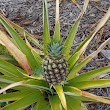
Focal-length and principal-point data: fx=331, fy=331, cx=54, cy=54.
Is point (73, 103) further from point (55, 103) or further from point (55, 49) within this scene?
point (55, 49)

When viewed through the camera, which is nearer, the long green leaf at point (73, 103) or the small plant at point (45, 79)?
the small plant at point (45, 79)

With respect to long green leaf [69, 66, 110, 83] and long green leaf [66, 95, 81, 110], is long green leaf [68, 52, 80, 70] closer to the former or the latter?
long green leaf [69, 66, 110, 83]

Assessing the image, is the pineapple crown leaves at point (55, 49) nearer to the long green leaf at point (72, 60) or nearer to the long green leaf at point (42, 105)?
the long green leaf at point (72, 60)

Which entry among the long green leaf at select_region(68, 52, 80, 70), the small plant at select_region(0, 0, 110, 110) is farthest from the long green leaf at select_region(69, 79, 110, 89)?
the long green leaf at select_region(68, 52, 80, 70)

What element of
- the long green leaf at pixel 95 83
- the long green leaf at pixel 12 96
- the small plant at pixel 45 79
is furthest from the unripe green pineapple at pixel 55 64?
the long green leaf at pixel 12 96

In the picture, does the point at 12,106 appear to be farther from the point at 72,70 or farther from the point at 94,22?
the point at 94,22

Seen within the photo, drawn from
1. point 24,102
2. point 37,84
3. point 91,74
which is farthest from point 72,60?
point 24,102
